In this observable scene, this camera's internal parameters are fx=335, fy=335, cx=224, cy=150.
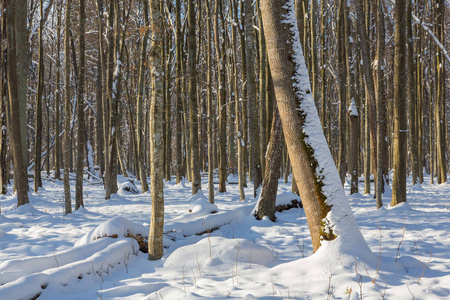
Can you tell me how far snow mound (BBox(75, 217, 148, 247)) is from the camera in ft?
17.7

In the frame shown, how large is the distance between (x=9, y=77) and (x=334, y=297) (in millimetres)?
9222

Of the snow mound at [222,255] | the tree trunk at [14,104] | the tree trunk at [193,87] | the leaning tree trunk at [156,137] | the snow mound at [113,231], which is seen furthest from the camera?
the tree trunk at [193,87]

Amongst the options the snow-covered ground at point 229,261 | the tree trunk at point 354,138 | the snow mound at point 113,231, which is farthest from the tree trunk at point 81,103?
the tree trunk at point 354,138

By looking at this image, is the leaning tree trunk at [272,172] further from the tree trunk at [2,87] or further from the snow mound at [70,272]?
the tree trunk at [2,87]

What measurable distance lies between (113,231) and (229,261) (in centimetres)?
217

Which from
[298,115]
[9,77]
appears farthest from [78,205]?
[298,115]

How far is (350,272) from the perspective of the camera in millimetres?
3471

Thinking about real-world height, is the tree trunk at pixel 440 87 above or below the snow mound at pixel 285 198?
above

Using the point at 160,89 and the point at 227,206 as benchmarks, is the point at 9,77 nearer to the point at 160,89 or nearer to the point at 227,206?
the point at 160,89

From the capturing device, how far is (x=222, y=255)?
443 cm

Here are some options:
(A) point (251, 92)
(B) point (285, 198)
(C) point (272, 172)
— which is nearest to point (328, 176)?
(C) point (272, 172)

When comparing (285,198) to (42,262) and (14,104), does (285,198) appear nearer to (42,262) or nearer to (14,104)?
(42,262)

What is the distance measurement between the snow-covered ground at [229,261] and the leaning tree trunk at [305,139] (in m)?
0.22

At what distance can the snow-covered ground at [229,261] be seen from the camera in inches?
130
